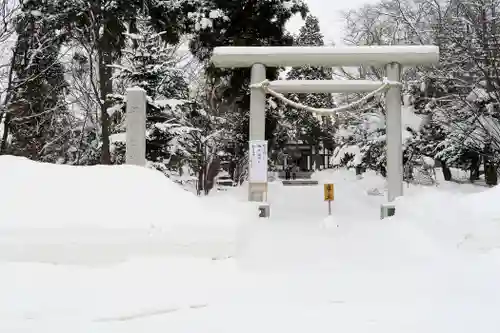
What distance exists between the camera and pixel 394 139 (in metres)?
11.8

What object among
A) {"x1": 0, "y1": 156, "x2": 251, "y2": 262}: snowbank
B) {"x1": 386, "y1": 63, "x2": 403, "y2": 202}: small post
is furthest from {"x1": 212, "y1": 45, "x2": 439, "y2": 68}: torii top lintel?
{"x1": 0, "y1": 156, "x2": 251, "y2": 262}: snowbank

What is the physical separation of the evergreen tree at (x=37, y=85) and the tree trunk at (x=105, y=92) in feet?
5.84

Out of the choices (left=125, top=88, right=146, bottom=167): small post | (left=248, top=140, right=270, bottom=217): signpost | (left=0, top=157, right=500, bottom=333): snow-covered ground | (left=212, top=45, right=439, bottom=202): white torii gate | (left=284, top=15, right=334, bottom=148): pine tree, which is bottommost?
(left=0, top=157, right=500, bottom=333): snow-covered ground

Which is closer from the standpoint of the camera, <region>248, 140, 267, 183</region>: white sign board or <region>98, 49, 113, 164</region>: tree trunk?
<region>248, 140, 267, 183</region>: white sign board

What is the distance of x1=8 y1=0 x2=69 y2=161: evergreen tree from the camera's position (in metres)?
15.3

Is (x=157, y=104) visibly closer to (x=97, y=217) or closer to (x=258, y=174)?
(x=258, y=174)

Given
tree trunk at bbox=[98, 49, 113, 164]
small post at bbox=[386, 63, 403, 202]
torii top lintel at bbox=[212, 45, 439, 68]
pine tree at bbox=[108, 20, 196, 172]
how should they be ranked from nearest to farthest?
1. torii top lintel at bbox=[212, 45, 439, 68]
2. small post at bbox=[386, 63, 403, 202]
3. pine tree at bbox=[108, 20, 196, 172]
4. tree trunk at bbox=[98, 49, 113, 164]

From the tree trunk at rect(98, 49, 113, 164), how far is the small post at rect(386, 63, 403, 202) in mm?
Result: 8355

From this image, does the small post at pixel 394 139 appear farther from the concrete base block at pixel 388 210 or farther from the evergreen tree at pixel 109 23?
the evergreen tree at pixel 109 23

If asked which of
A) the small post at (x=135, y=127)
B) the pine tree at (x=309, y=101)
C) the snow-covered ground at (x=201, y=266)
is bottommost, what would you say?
the snow-covered ground at (x=201, y=266)

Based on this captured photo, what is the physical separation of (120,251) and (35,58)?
13234mm

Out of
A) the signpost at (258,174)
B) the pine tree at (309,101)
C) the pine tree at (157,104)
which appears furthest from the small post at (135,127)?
the pine tree at (309,101)

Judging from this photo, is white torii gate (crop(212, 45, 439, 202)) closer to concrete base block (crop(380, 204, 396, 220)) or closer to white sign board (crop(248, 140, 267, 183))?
white sign board (crop(248, 140, 267, 183))

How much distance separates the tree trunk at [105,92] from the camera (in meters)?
14.4
